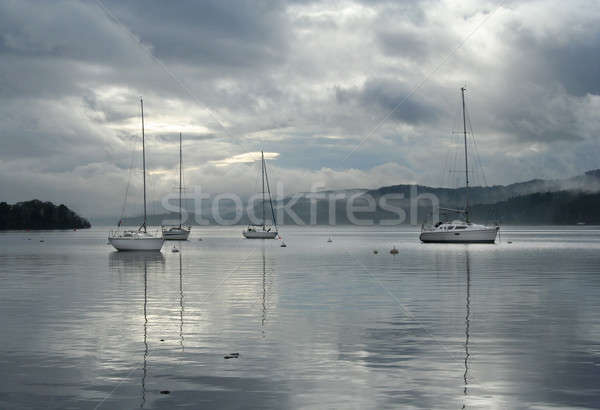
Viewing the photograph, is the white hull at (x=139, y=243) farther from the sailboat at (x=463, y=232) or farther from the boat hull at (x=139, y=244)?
the sailboat at (x=463, y=232)

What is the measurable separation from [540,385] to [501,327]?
913cm

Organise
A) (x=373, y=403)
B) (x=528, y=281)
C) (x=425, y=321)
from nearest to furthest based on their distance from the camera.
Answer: (x=373, y=403), (x=425, y=321), (x=528, y=281)

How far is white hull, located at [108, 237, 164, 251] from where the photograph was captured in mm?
93625

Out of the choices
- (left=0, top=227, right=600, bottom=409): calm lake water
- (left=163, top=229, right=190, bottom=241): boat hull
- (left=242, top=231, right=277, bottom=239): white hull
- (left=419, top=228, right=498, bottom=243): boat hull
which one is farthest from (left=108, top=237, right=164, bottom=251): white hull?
(left=242, top=231, right=277, bottom=239): white hull

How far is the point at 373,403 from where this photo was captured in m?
13.7

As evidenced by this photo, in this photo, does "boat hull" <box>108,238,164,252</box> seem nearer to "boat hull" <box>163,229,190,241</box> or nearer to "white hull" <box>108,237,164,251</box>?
"white hull" <box>108,237,164,251</box>

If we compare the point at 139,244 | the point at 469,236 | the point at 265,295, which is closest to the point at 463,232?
the point at 469,236

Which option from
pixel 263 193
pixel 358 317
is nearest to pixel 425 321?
pixel 358 317

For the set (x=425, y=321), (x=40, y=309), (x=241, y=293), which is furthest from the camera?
(x=241, y=293)

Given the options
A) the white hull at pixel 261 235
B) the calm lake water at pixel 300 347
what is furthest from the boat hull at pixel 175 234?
the calm lake water at pixel 300 347

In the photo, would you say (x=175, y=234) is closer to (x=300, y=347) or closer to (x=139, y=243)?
(x=139, y=243)

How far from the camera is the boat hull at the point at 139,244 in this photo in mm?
93625

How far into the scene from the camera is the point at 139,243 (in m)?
93.9

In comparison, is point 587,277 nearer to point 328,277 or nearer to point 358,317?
point 328,277
